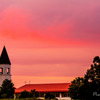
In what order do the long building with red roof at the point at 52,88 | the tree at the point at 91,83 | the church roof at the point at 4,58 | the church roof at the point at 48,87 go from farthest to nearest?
the church roof at the point at 4,58 < the church roof at the point at 48,87 < the long building with red roof at the point at 52,88 < the tree at the point at 91,83

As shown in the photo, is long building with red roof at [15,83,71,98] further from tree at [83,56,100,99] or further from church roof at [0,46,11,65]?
tree at [83,56,100,99]

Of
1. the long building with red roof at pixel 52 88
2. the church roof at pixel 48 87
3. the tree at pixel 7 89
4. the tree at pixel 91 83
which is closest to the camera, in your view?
the tree at pixel 91 83

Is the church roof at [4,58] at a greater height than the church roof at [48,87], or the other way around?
the church roof at [4,58]

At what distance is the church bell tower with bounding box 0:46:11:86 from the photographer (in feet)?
365

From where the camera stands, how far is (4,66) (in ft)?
367

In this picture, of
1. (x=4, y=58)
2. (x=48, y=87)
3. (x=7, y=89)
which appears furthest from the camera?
(x=4, y=58)

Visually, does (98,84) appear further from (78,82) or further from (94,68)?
(78,82)

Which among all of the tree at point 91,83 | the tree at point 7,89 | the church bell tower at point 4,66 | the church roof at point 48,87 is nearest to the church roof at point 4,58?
the church bell tower at point 4,66

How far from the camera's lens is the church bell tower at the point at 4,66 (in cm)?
11125

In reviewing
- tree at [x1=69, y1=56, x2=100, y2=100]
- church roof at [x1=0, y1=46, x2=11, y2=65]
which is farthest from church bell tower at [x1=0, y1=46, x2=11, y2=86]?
tree at [x1=69, y1=56, x2=100, y2=100]

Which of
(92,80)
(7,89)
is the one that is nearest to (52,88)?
(7,89)

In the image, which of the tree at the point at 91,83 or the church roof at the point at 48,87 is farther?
the church roof at the point at 48,87

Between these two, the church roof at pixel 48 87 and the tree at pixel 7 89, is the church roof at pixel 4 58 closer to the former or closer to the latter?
the tree at pixel 7 89

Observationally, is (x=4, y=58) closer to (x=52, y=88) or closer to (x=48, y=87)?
(x=48, y=87)
